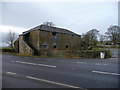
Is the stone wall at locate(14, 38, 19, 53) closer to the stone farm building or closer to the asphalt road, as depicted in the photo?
the stone farm building

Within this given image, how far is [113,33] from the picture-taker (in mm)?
53656

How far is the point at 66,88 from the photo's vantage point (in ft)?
15.2

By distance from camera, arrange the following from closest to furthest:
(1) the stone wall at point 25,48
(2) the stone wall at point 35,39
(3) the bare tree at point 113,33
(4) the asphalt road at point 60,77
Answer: (4) the asphalt road at point 60,77, (1) the stone wall at point 25,48, (2) the stone wall at point 35,39, (3) the bare tree at point 113,33

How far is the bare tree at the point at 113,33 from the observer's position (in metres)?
52.3

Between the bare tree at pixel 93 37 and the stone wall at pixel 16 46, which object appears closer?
the stone wall at pixel 16 46

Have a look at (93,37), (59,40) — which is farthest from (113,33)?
(59,40)

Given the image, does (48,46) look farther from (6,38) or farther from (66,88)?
(66,88)

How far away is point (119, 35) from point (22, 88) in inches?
2207

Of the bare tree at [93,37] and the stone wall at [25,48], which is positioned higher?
the bare tree at [93,37]

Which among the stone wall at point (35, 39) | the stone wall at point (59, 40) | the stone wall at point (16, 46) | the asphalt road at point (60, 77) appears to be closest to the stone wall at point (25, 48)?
the stone wall at point (35, 39)

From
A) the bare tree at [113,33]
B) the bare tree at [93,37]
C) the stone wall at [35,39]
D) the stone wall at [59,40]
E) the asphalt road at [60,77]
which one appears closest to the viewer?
the asphalt road at [60,77]

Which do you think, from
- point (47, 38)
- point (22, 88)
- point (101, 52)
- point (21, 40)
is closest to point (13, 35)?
point (21, 40)

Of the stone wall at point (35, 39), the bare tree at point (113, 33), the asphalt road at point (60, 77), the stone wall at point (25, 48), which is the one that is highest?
the bare tree at point (113, 33)

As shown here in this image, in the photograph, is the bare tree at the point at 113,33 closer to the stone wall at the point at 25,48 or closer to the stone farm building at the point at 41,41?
the stone farm building at the point at 41,41
